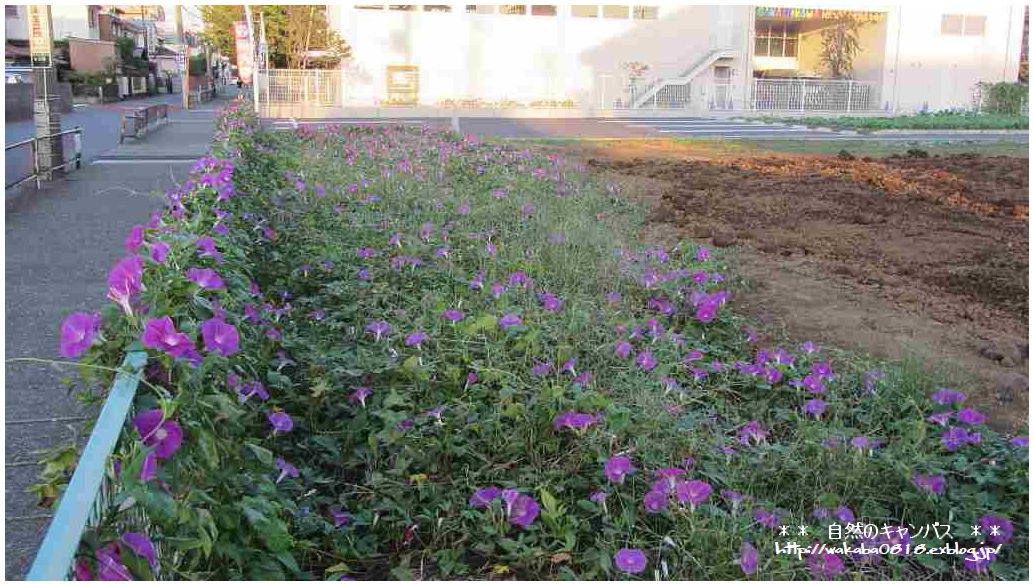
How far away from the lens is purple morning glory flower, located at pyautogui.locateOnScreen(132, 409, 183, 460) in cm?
170

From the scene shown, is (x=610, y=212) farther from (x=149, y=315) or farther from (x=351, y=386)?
(x=149, y=315)

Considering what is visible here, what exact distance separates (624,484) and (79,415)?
1.78 meters

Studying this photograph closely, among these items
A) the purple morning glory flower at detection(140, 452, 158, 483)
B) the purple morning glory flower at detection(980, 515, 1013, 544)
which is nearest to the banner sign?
the purple morning glory flower at detection(980, 515, 1013, 544)

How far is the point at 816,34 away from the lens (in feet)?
133

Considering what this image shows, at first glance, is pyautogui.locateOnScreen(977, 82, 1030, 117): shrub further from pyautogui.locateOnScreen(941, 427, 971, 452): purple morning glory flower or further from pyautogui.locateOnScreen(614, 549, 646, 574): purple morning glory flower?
pyautogui.locateOnScreen(614, 549, 646, 574): purple morning glory flower

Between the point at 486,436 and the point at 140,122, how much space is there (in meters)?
16.7

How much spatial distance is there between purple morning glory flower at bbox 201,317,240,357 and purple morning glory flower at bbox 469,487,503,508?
2.56 ft

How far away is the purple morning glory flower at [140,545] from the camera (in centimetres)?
149

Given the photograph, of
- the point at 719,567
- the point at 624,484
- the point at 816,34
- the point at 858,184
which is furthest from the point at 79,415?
the point at 816,34

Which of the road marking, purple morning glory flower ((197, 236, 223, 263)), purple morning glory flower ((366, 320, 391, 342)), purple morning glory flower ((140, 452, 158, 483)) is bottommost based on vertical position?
purple morning glory flower ((366, 320, 391, 342))

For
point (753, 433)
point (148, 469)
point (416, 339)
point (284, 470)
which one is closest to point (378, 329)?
point (416, 339)

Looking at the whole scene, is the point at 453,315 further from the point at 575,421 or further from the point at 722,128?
the point at 722,128

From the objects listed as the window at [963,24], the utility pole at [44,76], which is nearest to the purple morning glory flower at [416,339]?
the utility pole at [44,76]

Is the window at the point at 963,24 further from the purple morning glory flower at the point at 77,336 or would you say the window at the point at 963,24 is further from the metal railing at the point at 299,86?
the purple morning glory flower at the point at 77,336
